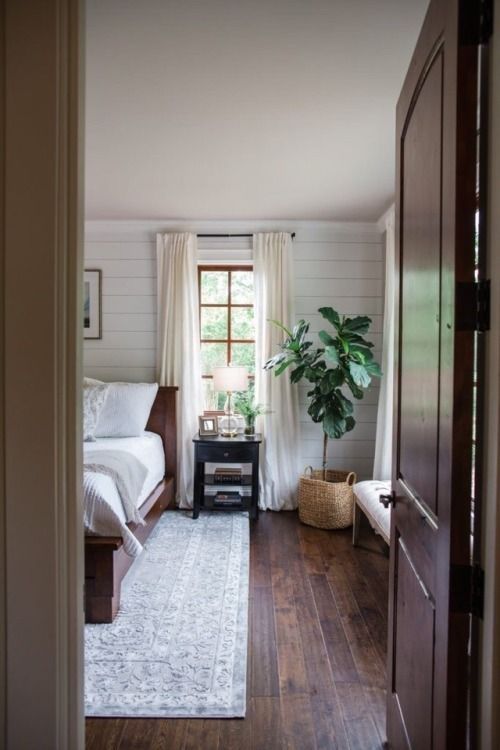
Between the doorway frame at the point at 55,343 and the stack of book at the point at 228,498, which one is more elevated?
the doorway frame at the point at 55,343

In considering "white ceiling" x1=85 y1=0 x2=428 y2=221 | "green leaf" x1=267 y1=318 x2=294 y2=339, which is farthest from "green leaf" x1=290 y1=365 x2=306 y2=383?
"white ceiling" x1=85 y1=0 x2=428 y2=221

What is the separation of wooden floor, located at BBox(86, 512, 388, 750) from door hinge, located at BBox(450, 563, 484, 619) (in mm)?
1026

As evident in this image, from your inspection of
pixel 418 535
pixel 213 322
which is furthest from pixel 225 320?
pixel 418 535

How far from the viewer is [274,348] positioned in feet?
14.7

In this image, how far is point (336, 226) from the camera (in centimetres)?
457

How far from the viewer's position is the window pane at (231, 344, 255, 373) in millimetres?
4719

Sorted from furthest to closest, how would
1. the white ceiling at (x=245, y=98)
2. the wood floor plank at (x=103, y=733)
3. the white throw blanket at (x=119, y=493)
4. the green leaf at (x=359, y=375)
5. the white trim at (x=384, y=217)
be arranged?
the white trim at (x=384, y=217)
the green leaf at (x=359, y=375)
the white throw blanket at (x=119, y=493)
the white ceiling at (x=245, y=98)
the wood floor plank at (x=103, y=733)

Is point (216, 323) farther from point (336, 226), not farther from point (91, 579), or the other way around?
point (91, 579)

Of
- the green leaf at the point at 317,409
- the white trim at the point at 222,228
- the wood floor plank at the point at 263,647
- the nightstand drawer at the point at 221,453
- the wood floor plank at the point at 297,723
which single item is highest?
the white trim at the point at 222,228

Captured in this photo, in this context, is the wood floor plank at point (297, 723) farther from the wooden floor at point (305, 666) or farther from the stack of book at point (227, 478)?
the stack of book at point (227, 478)

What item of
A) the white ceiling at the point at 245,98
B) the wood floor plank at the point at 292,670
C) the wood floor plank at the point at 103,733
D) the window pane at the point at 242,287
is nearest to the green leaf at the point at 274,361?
the window pane at the point at 242,287

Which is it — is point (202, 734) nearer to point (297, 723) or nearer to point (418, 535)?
point (297, 723)

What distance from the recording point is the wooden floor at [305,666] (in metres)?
1.73

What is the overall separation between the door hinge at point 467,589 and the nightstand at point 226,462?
3.13m
